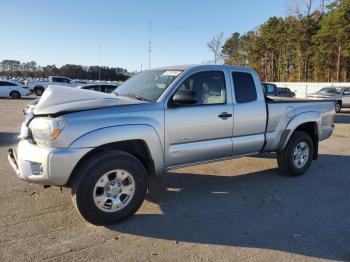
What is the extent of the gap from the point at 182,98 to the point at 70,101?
4.58 feet

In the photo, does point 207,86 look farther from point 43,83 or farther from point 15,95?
point 43,83

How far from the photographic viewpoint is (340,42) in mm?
47938

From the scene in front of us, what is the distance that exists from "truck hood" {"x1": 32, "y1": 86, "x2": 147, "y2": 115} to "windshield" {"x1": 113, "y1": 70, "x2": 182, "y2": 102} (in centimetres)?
33

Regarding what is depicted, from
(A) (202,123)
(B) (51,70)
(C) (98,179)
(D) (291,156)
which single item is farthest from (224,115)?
(B) (51,70)

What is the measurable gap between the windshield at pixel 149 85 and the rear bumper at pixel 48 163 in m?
1.31

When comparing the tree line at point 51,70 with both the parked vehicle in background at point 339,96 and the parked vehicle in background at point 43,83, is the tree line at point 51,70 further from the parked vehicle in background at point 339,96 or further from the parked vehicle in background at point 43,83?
the parked vehicle in background at point 339,96

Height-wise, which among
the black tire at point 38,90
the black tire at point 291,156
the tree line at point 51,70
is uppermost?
the tree line at point 51,70

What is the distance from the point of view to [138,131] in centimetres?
432

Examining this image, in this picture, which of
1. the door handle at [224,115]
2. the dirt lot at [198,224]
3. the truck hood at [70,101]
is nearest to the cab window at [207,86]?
the door handle at [224,115]

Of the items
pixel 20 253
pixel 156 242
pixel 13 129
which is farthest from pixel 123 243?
pixel 13 129

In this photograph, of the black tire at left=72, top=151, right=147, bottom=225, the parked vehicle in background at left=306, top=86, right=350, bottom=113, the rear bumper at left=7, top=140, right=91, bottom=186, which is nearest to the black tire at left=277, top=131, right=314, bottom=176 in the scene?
the black tire at left=72, top=151, right=147, bottom=225

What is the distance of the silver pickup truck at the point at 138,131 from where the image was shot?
3955mm

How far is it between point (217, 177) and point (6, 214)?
3.47 metres

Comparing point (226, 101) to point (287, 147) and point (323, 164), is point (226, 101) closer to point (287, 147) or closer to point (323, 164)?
point (287, 147)
